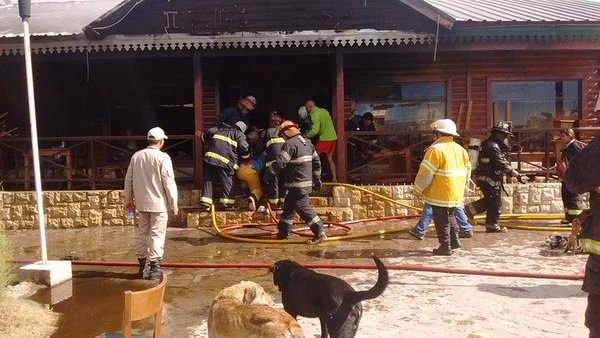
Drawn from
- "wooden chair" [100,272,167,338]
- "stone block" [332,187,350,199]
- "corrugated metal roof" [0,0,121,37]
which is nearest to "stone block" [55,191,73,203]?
"corrugated metal roof" [0,0,121,37]

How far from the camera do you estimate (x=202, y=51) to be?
33.5 feet

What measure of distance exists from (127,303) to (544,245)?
6.51 meters

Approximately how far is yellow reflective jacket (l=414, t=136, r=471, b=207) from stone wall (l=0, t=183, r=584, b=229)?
2844 mm

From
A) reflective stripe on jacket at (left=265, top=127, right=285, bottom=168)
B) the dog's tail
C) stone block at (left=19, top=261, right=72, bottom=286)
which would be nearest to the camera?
the dog's tail

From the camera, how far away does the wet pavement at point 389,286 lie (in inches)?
178

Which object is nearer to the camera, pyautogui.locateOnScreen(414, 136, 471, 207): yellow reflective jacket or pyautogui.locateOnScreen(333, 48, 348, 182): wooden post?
pyautogui.locateOnScreen(414, 136, 471, 207): yellow reflective jacket

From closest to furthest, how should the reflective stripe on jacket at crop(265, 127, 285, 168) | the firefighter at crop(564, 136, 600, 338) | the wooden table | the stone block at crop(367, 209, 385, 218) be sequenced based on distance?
1. the firefighter at crop(564, 136, 600, 338)
2. the reflective stripe on jacket at crop(265, 127, 285, 168)
3. the stone block at crop(367, 209, 385, 218)
4. the wooden table

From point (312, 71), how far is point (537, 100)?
17.4 ft

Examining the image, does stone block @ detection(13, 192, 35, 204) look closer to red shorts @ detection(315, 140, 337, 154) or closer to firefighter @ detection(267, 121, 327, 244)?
firefighter @ detection(267, 121, 327, 244)

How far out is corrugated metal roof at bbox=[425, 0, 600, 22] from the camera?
10477mm

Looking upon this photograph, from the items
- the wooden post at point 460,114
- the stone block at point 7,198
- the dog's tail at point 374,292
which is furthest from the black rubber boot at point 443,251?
the stone block at point 7,198

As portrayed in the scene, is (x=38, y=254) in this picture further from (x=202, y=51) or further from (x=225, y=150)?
(x=202, y=51)

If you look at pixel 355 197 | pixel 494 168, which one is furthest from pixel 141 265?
pixel 494 168

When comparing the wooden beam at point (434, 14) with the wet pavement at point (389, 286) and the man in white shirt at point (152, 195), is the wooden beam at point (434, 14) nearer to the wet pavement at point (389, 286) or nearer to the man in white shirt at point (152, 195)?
the wet pavement at point (389, 286)
